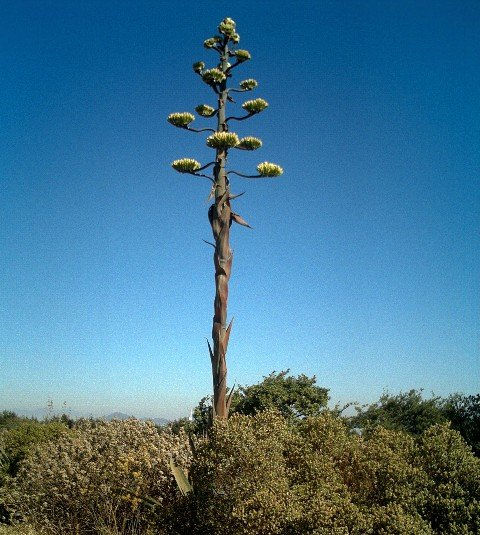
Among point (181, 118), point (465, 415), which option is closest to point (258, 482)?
point (181, 118)

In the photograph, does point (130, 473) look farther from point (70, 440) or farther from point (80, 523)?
point (70, 440)

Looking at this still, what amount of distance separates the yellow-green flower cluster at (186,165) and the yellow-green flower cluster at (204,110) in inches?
43.1

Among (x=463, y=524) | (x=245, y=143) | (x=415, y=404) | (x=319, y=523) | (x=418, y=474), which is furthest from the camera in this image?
(x=415, y=404)

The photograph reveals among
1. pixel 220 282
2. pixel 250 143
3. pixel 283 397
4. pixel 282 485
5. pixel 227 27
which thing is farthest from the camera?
pixel 283 397

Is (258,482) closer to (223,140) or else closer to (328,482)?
(328,482)

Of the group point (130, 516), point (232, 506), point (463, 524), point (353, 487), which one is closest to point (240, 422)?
point (232, 506)

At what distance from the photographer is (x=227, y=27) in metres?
7.48

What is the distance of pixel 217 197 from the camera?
21.6 ft

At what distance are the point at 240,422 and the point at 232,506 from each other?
912 millimetres

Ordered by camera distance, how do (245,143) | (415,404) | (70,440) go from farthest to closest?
(415,404), (70,440), (245,143)

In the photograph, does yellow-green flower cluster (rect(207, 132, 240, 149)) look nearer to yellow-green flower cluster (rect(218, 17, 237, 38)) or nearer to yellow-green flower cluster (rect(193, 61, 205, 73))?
yellow-green flower cluster (rect(193, 61, 205, 73))

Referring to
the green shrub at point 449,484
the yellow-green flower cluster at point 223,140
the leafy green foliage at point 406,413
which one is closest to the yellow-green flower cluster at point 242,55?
the yellow-green flower cluster at point 223,140

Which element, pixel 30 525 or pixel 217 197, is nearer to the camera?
pixel 217 197

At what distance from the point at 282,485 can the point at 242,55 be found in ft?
20.5
